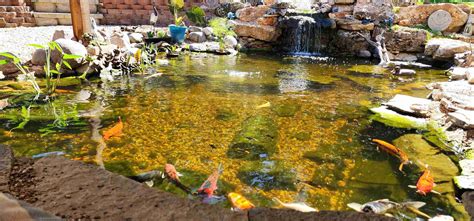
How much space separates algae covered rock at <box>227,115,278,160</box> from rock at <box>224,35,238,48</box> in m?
7.83

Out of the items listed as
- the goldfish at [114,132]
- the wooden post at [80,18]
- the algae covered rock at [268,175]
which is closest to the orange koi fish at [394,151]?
the algae covered rock at [268,175]

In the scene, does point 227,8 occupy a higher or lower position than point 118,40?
higher

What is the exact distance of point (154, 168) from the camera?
8.04 feet

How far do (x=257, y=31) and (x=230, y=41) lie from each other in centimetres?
115

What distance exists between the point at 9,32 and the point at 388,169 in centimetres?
1055

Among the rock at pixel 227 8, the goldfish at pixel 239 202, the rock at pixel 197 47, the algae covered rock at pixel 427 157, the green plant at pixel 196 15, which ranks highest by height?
the rock at pixel 227 8

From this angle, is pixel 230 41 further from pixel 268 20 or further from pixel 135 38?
pixel 135 38

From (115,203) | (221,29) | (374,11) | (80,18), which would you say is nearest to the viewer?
(115,203)

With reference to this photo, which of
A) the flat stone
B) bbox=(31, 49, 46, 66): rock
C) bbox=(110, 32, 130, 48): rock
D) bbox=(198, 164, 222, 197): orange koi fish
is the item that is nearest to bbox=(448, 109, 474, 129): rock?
the flat stone

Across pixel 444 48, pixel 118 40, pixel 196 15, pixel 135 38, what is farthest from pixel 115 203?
pixel 196 15

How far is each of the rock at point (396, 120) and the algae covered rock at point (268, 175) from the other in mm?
1831

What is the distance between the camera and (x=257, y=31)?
1159 centimetres

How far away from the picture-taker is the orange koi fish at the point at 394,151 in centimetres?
267

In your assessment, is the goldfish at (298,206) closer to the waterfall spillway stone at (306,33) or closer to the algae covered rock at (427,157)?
the algae covered rock at (427,157)
